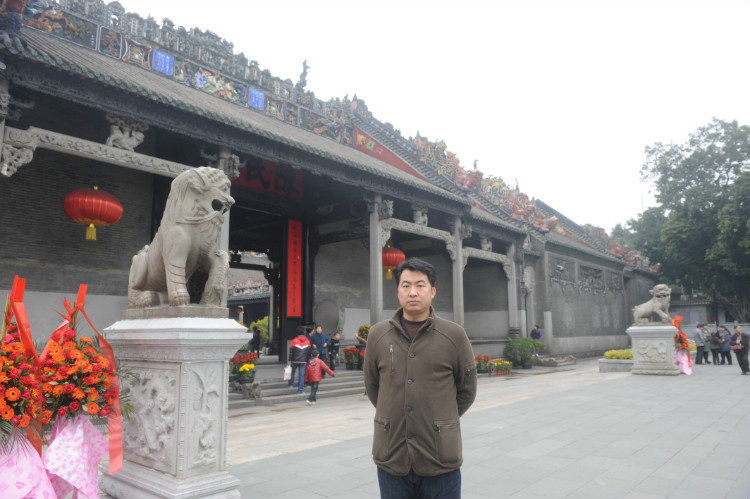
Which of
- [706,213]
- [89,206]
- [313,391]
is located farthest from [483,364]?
[706,213]

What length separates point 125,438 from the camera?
11.0 ft

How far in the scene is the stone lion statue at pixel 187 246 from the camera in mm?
3467

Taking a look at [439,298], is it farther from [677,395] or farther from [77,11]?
[77,11]

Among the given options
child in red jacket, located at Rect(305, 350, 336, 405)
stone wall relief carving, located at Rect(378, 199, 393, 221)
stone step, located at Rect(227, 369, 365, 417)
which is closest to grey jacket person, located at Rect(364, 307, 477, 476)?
stone step, located at Rect(227, 369, 365, 417)

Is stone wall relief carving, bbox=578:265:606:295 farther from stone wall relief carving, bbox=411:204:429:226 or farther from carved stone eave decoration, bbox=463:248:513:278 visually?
stone wall relief carving, bbox=411:204:429:226

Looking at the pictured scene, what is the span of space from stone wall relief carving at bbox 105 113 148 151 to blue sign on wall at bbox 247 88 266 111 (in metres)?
5.26

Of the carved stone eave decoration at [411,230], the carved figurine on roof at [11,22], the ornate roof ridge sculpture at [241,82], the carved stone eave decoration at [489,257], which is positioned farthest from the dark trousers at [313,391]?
the carved stone eave decoration at [489,257]

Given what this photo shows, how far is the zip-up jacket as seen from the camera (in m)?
8.60

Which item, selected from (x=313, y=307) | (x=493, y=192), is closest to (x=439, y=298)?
(x=493, y=192)

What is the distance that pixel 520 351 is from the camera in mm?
15578

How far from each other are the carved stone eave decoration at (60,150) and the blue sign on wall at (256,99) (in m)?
5.21

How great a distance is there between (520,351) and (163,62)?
1226 centimetres

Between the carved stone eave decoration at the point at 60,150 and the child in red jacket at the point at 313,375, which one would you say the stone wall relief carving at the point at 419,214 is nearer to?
the child in red jacket at the point at 313,375

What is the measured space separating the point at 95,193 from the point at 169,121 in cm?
153
